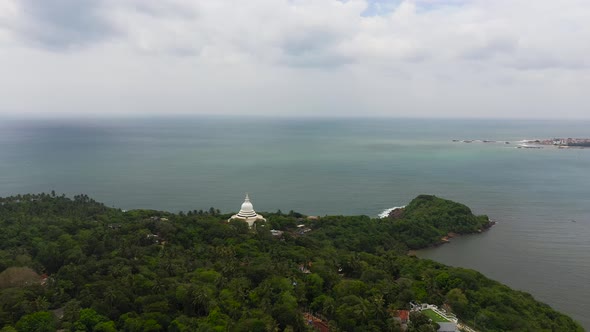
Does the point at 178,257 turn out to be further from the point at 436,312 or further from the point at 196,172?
the point at 196,172

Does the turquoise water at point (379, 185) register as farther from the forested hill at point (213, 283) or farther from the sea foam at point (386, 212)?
the forested hill at point (213, 283)

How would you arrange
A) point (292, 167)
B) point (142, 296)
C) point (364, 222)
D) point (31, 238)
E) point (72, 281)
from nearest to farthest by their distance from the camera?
point (142, 296) → point (72, 281) → point (31, 238) → point (364, 222) → point (292, 167)

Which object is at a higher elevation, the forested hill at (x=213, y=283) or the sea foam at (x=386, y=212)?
the forested hill at (x=213, y=283)

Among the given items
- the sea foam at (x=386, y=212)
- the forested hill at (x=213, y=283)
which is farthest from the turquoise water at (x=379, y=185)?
the forested hill at (x=213, y=283)

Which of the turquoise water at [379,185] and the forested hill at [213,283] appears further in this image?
the turquoise water at [379,185]

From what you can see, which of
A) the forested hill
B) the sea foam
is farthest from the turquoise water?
the forested hill

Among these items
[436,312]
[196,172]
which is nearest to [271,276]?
[436,312]
